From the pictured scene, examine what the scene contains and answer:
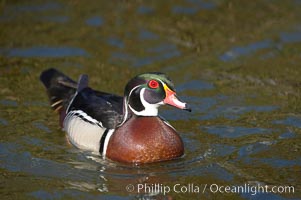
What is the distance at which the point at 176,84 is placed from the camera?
1264 cm

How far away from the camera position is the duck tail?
11.6m

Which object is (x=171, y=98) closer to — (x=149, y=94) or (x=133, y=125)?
(x=149, y=94)

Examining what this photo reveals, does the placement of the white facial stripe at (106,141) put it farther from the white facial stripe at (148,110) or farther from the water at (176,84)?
the white facial stripe at (148,110)

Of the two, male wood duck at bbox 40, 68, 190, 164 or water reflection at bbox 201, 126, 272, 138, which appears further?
water reflection at bbox 201, 126, 272, 138

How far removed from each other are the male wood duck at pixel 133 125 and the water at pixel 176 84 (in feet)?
0.56

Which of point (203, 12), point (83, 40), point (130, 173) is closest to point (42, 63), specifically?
point (83, 40)

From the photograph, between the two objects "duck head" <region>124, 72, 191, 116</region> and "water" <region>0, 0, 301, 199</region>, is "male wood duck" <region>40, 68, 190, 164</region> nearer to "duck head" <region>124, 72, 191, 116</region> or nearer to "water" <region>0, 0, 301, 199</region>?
"duck head" <region>124, 72, 191, 116</region>

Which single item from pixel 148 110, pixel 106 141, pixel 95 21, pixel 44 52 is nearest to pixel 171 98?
pixel 148 110

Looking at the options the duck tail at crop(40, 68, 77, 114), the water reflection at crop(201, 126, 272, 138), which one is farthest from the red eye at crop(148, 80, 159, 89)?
the duck tail at crop(40, 68, 77, 114)

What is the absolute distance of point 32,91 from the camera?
12.4 metres

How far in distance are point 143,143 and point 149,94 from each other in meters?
0.60

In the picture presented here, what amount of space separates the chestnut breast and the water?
5.1 inches

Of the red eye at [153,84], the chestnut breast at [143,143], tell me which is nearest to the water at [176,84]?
the chestnut breast at [143,143]

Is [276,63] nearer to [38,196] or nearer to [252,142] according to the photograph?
[252,142]
